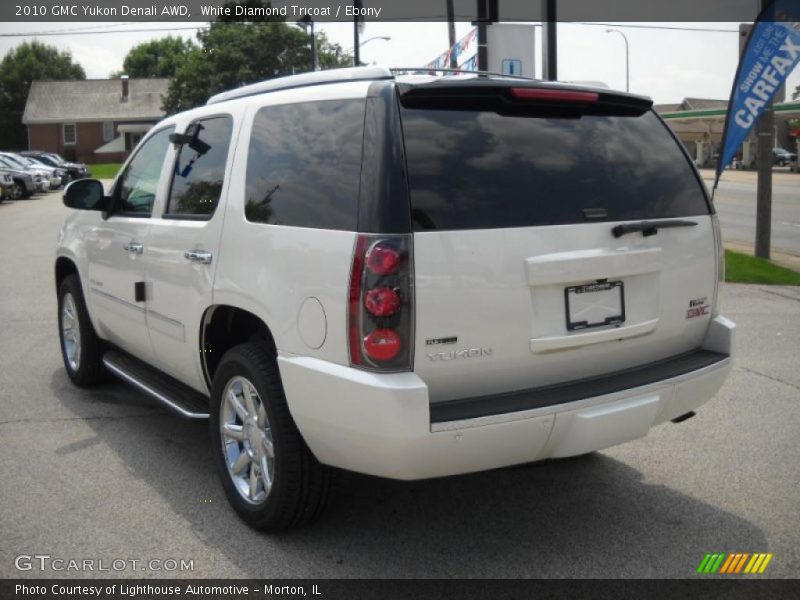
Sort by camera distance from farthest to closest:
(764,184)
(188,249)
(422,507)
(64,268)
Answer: (764,184) → (64,268) → (188,249) → (422,507)

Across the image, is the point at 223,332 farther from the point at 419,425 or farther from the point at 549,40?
the point at 549,40

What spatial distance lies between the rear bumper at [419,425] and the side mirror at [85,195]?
2614 millimetres

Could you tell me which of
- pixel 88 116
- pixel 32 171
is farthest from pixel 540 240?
pixel 88 116

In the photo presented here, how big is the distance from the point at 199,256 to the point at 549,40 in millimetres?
13063

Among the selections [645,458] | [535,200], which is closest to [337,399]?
[535,200]

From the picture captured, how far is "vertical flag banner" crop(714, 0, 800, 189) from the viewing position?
11.5 meters

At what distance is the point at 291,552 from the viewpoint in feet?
12.1

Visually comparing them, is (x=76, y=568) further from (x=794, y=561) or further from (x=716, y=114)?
(x=716, y=114)

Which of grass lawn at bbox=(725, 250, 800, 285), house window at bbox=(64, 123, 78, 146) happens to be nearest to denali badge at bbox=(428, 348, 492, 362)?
grass lawn at bbox=(725, 250, 800, 285)

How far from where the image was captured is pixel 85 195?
214 inches

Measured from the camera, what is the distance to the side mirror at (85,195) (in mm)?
5418

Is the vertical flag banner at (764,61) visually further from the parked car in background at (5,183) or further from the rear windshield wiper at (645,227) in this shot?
the parked car in background at (5,183)

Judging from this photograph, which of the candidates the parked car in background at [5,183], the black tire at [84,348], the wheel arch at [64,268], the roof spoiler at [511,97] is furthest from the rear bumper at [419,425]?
the parked car in background at [5,183]

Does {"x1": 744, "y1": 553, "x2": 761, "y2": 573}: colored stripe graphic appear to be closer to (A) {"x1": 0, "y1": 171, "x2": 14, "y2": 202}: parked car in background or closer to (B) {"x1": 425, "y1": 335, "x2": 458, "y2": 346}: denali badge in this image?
(B) {"x1": 425, "y1": 335, "x2": 458, "y2": 346}: denali badge
